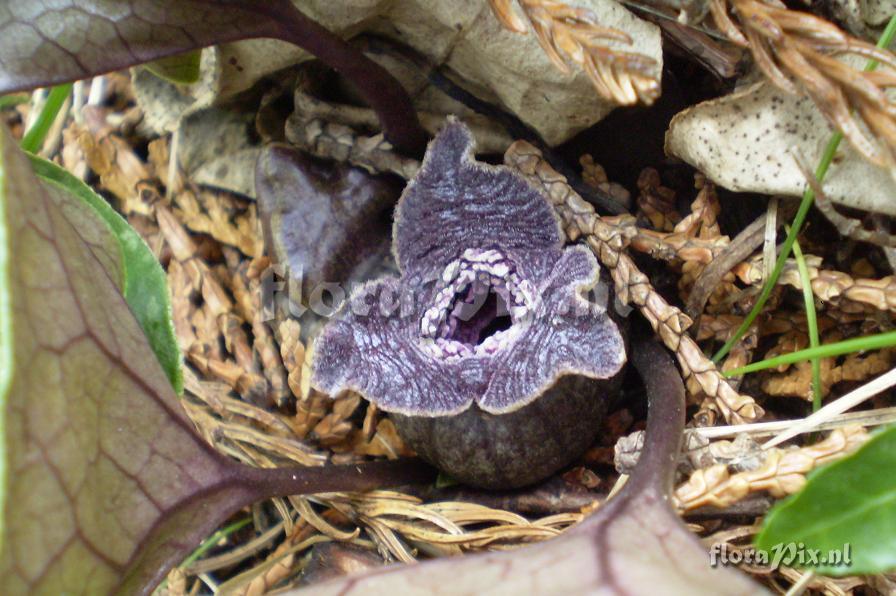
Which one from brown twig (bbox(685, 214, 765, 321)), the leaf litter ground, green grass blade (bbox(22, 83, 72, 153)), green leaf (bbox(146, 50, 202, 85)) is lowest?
the leaf litter ground

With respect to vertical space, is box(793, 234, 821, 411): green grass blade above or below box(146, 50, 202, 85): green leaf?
below

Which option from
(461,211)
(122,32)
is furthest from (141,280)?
(461,211)

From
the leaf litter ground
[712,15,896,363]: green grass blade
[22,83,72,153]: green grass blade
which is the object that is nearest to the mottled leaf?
the leaf litter ground

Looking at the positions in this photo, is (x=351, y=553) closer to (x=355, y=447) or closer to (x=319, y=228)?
(x=355, y=447)

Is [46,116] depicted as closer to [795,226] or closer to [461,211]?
[461,211]

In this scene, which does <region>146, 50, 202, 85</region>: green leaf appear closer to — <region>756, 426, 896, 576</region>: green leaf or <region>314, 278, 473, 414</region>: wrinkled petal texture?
<region>314, 278, 473, 414</region>: wrinkled petal texture

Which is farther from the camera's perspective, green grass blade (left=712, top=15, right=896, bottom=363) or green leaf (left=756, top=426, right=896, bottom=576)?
green grass blade (left=712, top=15, right=896, bottom=363)

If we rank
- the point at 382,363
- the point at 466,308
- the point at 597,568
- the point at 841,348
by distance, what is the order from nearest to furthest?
the point at 597,568
the point at 841,348
the point at 382,363
the point at 466,308
